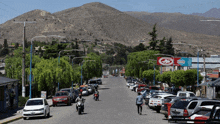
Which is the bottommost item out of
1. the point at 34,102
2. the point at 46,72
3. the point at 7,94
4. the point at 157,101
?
the point at 157,101

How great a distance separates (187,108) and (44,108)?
12166 mm

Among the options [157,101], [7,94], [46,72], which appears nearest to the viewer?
[157,101]

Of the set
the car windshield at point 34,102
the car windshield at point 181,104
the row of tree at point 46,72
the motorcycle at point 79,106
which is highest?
the row of tree at point 46,72

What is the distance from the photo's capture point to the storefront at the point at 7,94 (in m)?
33.5

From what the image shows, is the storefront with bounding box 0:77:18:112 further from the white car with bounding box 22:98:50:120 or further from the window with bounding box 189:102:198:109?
the window with bounding box 189:102:198:109

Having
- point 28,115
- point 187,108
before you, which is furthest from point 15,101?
point 187,108

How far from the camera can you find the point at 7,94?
34.8 meters

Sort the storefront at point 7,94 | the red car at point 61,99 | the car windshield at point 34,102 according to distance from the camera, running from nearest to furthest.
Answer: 1. the car windshield at point 34,102
2. the storefront at point 7,94
3. the red car at point 61,99

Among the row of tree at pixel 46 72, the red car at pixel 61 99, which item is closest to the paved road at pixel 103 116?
the red car at pixel 61 99

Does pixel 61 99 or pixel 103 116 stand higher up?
pixel 61 99

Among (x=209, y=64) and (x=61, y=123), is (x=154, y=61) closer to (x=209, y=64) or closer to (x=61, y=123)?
(x=209, y=64)

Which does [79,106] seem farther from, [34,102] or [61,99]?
[61,99]

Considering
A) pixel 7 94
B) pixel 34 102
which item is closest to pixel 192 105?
pixel 34 102

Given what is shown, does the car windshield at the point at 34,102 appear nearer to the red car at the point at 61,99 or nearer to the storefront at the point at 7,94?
the storefront at the point at 7,94
